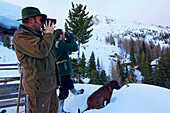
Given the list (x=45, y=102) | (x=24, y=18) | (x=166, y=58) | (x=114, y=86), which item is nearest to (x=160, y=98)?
(x=114, y=86)

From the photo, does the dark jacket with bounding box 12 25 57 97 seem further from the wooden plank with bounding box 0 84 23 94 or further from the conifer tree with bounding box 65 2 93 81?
the conifer tree with bounding box 65 2 93 81

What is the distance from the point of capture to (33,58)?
48.2 inches

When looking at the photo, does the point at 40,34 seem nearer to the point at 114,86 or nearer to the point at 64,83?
the point at 64,83

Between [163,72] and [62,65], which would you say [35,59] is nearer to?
[62,65]

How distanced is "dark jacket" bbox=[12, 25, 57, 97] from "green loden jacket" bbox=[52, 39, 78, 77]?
981 mm

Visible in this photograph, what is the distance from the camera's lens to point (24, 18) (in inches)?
50.6

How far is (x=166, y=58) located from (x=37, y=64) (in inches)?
1527

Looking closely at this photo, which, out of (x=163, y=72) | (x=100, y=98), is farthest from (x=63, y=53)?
(x=163, y=72)

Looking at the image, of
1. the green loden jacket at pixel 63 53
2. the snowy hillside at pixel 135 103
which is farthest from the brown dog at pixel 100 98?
the green loden jacket at pixel 63 53

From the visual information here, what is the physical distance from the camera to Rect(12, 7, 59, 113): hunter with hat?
45.5 inches

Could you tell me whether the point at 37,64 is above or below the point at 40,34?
below

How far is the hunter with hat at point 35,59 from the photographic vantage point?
116cm

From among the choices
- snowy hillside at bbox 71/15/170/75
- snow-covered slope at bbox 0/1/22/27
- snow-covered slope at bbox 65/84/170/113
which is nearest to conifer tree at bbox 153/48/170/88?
snowy hillside at bbox 71/15/170/75

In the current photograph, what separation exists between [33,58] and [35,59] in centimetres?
3
